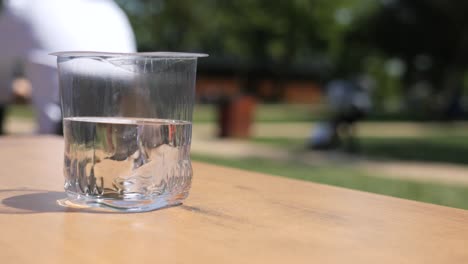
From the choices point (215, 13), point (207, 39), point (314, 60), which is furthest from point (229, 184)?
point (314, 60)

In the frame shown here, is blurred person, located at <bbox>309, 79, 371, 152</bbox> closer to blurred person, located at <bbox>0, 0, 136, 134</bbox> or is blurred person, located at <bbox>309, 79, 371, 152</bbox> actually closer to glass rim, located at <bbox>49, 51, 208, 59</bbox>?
blurred person, located at <bbox>0, 0, 136, 134</bbox>

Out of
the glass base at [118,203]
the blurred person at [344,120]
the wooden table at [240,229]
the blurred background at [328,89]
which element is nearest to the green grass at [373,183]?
the blurred background at [328,89]

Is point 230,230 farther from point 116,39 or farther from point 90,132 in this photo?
point 116,39

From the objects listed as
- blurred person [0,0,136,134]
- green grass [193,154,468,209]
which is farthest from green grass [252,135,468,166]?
blurred person [0,0,136,134]

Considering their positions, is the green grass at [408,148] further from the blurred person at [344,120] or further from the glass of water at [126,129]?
the glass of water at [126,129]

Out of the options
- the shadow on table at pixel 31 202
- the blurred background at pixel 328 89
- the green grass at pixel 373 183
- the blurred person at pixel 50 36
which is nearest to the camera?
the shadow on table at pixel 31 202
